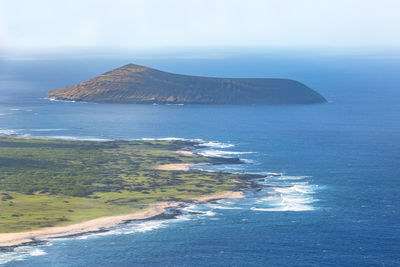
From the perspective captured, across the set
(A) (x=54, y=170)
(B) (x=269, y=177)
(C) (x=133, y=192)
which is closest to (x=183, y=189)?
(C) (x=133, y=192)

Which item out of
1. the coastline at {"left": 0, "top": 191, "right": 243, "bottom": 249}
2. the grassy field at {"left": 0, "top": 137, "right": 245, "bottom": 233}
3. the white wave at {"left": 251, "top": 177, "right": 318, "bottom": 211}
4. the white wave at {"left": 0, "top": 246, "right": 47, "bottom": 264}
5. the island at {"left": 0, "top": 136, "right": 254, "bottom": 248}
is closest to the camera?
the white wave at {"left": 0, "top": 246, "right": 47, "bottom": 264}

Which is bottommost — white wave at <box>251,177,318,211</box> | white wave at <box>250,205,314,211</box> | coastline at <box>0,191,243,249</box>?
coastline at <box>0,191,243,249</box>

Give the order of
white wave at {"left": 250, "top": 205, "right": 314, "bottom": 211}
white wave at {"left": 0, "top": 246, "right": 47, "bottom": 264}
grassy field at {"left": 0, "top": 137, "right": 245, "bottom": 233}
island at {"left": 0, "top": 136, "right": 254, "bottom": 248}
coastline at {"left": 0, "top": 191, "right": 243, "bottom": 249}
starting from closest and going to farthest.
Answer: white wave at {"left": 0, "top": 246, "right": 47, "bottom": 264} → coastline at {"left": 0, "top": 191, "right": 243, "bottom": 249} → island at {"left": 0, "top": 136, "right": 254, "bottom": 248} → grassy field at {"left": 0, "top": 137, "right": 245, "bottom": 233} → white wave at {"left": 250, "top": 205, "right": 314, "bottom": 211}

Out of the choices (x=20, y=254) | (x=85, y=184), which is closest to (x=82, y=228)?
(x=20, y=254)

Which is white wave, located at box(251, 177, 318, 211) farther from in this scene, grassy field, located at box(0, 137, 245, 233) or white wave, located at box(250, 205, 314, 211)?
grassy field, located at box(0, 137, 245, 233)

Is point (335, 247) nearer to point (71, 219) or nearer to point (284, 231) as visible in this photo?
point (284, 231)

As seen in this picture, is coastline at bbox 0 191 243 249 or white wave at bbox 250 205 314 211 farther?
white wave at bbox 250 205 314 211

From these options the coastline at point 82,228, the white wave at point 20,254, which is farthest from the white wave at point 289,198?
the white wave at point 20,254

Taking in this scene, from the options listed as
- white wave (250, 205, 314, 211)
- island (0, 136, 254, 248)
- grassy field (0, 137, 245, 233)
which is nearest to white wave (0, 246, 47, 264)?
island (0, 136, 254, 248)
